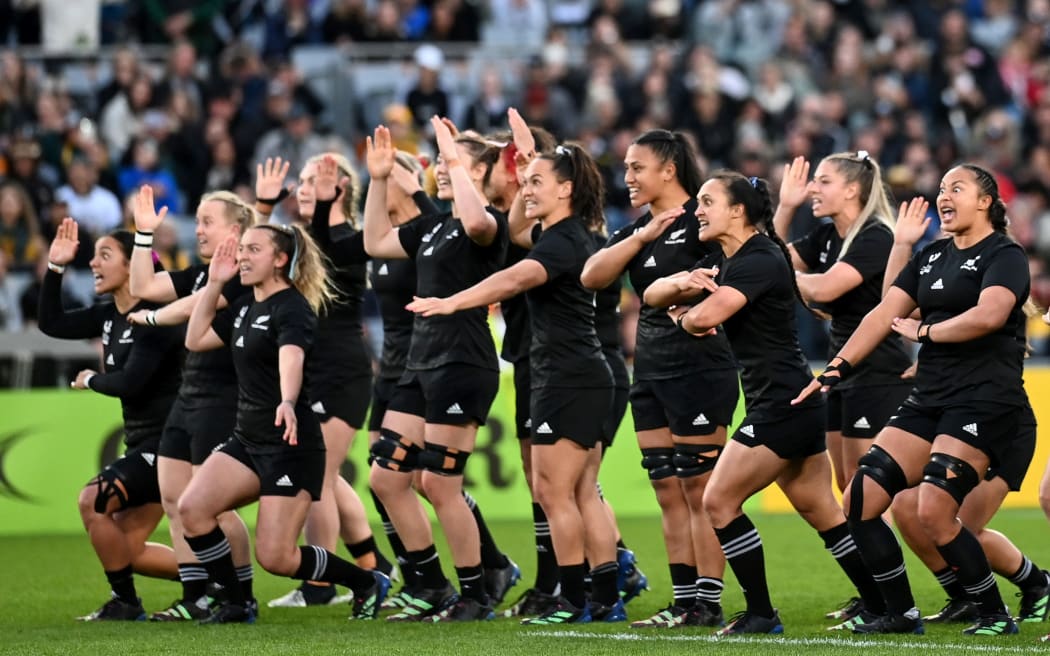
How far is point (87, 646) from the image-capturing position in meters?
8.22

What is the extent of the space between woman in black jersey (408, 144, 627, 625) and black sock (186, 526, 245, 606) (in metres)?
1.55

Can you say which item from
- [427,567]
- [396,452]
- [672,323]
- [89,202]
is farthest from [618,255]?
[89,202]

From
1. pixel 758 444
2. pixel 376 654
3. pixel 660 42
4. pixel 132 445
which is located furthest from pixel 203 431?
pixel 660 42

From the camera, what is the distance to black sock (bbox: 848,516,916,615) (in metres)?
7.98

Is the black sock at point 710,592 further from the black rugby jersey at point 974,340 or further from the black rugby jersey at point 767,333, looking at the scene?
the black rugby jersey at point 974,340

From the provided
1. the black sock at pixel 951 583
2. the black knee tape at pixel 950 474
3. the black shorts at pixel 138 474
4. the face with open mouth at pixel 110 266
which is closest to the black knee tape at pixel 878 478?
the black knee tape at pixel 950 474

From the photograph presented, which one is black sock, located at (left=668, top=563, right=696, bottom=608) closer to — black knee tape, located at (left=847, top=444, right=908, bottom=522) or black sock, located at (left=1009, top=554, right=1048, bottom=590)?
black knee tape, located at (left=847, top=444, right=908, bottom=522)

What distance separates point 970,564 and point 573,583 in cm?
204

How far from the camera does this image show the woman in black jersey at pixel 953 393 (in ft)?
25.8

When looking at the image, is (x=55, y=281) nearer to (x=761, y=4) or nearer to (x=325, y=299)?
(x=325, y=299)

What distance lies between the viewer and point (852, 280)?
30.3 feet

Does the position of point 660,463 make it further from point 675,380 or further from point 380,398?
point 380,398

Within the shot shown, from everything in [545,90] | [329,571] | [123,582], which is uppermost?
[545,90]

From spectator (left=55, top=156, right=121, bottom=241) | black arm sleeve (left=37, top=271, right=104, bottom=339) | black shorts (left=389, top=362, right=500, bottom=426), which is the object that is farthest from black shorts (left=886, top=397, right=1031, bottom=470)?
spectator (left=55, top=156, right=121, bottom=241)
